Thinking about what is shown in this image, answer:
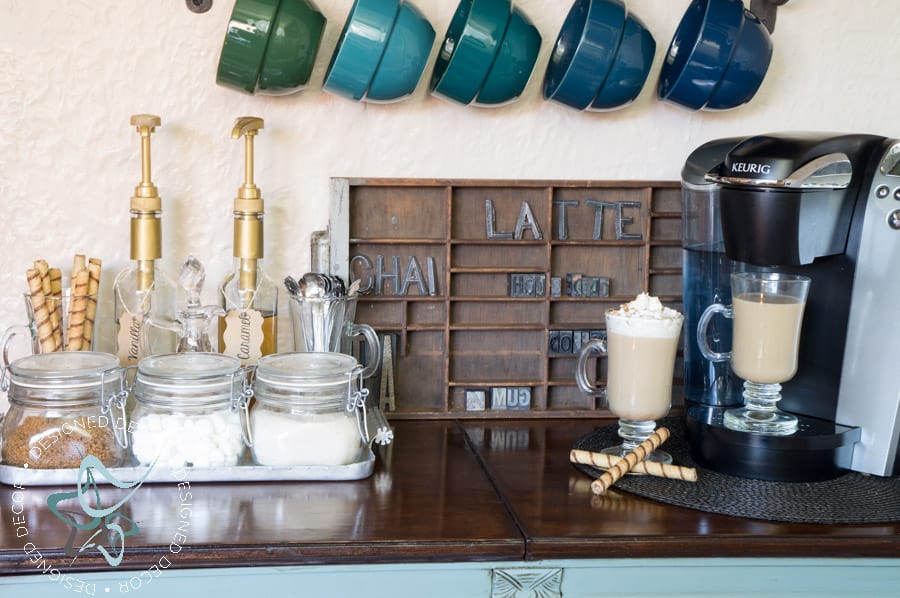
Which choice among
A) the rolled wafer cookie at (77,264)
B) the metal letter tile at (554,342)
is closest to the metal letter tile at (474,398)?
the metal letter tile at (554,342)

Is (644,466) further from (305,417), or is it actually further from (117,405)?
(117,405)

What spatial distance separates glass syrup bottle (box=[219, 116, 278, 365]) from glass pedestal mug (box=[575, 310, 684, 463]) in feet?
1.70

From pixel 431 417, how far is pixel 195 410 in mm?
459

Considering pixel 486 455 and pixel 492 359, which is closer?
pixel 486 455

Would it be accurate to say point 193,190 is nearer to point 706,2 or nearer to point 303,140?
point 303,140

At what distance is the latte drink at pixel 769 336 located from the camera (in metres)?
1.32

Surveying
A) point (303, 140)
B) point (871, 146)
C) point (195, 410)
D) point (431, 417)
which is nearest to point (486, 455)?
point (431, 417)

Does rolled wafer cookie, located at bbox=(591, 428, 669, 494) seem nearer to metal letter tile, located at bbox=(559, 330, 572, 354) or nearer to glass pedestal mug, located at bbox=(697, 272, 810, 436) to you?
glass pedestal mug, located at bbox=(697, 272, 810, 436)

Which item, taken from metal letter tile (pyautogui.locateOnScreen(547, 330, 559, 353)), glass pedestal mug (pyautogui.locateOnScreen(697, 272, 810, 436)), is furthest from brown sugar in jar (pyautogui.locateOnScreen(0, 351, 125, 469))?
glass pedestal mug (pyautogui.locateOnScreen(697, 272, 810, 436))

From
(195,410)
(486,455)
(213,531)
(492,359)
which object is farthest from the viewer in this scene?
(492,359)

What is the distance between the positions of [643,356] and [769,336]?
169mm

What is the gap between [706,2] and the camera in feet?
5.05

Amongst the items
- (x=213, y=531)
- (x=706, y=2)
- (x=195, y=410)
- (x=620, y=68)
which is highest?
(x=706, y=2)

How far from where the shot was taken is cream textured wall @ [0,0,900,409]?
1514 mm
